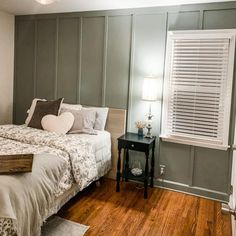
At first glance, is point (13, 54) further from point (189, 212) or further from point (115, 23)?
point (189, 212)

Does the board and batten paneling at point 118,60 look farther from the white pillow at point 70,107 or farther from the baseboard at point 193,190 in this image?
the baseboard at point 193,190

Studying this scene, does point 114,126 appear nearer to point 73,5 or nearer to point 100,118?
point 100,118

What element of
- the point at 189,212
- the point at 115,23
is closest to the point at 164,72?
the point at 115,23

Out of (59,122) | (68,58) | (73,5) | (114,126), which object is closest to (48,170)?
(59,122)

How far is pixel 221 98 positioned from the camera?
3043 millimetres

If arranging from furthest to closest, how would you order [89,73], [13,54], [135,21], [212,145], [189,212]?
[13,54] < [89,73] < [135,21] < [212,145] < [189,212]

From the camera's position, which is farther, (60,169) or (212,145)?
(212,145)

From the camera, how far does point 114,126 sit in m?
3.64

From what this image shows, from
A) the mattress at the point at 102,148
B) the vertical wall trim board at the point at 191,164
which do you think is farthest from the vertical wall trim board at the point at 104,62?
the vertical wall trim board at the point at 191,164

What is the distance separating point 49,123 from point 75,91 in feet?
2.71

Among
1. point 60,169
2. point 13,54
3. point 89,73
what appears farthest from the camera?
point 13,54

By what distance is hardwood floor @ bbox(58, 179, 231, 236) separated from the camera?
2486mm

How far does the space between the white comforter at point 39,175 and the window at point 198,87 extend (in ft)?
3.97

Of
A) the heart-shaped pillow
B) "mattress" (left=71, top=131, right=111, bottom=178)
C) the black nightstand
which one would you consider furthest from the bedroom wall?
the black nightstand
